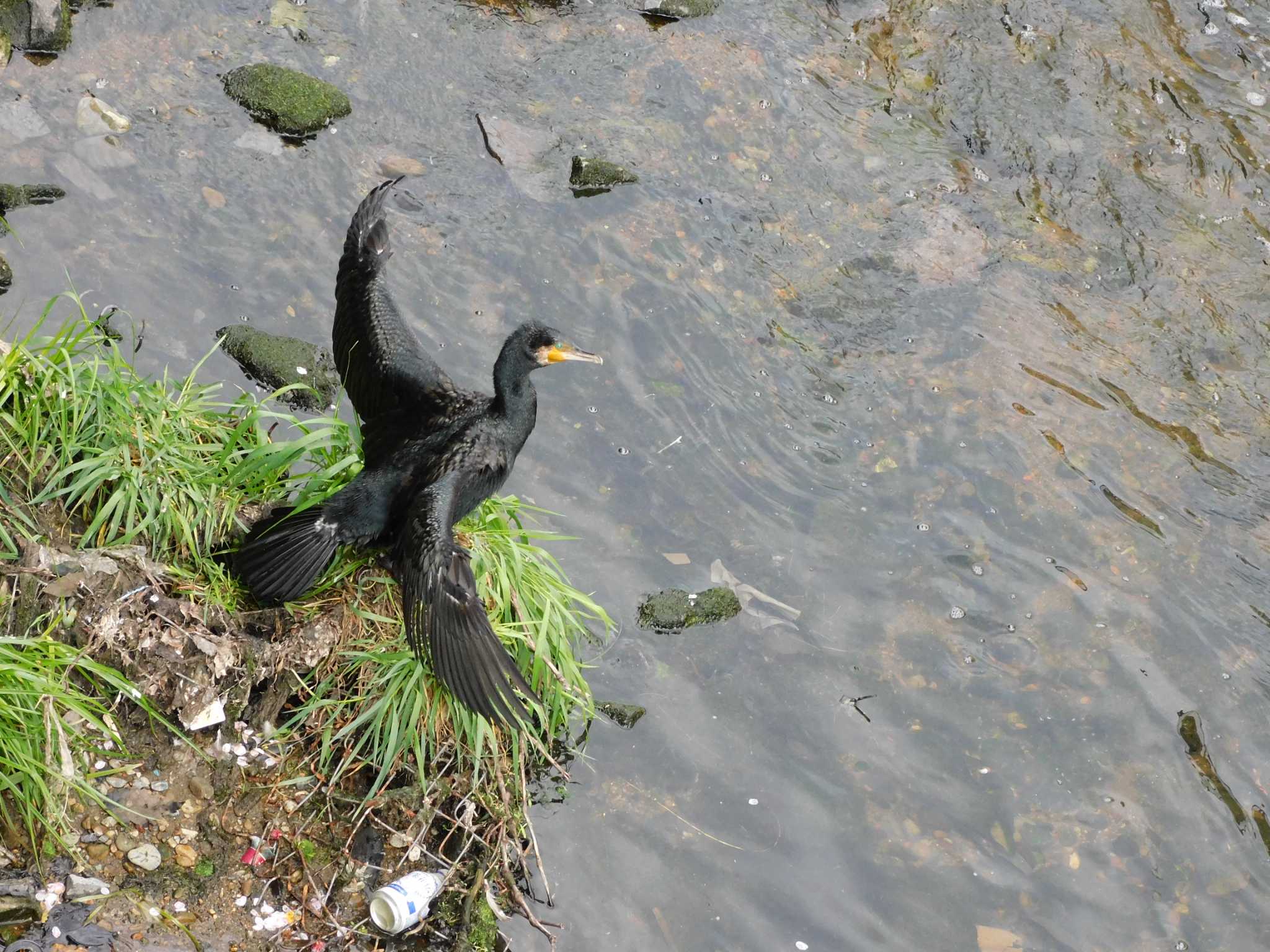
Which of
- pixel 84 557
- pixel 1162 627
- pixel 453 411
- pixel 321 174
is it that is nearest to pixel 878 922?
pixel 1162 627

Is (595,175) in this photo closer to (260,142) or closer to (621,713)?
(260,142)

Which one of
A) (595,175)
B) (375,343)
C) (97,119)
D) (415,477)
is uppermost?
(375,343)

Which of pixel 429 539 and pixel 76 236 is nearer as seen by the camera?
pixel 429 539

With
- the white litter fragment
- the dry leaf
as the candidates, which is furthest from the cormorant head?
the dry leaf

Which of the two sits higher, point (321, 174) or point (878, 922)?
point (321, 174)

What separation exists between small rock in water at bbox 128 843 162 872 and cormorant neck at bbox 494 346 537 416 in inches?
77.3

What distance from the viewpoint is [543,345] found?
15.9ft

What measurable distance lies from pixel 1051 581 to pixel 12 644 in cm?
460

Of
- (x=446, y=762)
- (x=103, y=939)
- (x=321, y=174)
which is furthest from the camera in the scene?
(x=321, y=174)

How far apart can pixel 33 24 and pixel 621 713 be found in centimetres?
557

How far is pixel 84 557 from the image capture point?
4.33m


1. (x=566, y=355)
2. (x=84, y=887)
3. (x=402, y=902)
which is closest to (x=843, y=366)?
(x=566, y=355)

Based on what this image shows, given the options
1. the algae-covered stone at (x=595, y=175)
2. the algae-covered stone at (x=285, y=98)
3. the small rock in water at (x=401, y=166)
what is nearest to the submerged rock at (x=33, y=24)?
the algae-covered stone at (x=285, y=98)

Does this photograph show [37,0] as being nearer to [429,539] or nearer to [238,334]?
[238,334]
